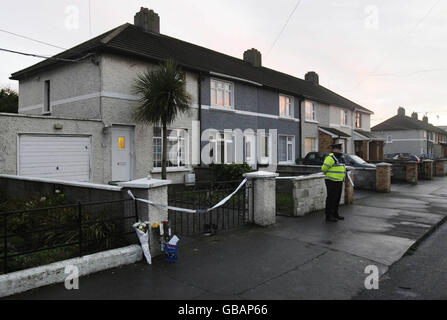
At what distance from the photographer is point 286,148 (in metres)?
21.4

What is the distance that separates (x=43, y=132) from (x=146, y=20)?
8375 millimetres

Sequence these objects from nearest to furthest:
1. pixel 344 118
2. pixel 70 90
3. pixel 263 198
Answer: pixel 263 198 < pixel 70 90 < pixel 344 118

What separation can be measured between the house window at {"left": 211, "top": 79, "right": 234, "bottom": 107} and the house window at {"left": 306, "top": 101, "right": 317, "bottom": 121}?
8.60m

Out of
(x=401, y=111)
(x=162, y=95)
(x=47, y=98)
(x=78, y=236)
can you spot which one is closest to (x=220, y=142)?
(x=162, y=95)

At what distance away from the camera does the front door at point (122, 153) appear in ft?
39.3

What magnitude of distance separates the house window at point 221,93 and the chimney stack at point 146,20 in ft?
13.3

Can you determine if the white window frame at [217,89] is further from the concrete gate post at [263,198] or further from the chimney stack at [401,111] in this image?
the chimney stack at [401,111]

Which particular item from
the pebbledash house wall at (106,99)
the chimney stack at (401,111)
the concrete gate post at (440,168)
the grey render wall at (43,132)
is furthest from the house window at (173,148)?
the chimney stack at (401,111)

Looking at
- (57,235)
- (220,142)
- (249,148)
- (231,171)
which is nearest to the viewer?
(57,235)

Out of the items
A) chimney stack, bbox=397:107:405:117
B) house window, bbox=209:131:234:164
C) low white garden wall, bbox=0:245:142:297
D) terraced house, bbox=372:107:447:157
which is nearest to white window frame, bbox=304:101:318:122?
house window, bbox=209:131:234:164

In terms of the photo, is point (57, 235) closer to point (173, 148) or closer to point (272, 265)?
point (272, 265)

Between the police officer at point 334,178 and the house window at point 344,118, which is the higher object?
→ the house window at point 344,118

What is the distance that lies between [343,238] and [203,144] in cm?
974
